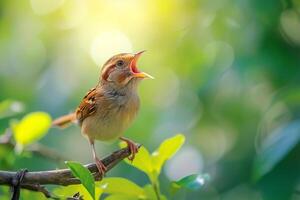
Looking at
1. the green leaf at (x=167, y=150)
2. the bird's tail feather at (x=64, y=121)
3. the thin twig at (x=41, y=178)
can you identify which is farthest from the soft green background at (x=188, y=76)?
the thin twig at (x=41, y=178)

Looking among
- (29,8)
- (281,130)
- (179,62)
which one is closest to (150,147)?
(179,62)

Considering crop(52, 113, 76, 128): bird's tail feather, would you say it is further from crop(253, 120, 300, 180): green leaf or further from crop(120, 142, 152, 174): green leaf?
crop(120, 142, 152, 174): green leaf

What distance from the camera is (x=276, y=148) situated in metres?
2.39

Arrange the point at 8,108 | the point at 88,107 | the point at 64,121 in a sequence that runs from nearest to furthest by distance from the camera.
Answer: the point at 8,108, the point at 88,107, the point at 64,121

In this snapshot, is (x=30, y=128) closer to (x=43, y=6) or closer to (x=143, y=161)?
(x=143, y=161)

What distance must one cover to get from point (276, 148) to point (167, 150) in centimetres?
92

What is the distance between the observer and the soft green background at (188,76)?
3.15m

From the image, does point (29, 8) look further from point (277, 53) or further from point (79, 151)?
point (277, 53)

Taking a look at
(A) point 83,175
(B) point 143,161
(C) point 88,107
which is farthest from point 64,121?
(A) point 83,175

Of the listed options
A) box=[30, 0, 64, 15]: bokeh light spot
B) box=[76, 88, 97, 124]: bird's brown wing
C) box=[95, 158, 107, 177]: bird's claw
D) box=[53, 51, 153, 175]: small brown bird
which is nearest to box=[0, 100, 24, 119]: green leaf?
box=[53, 51, 153, 175]: small brown bird

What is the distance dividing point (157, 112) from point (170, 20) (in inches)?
32.4

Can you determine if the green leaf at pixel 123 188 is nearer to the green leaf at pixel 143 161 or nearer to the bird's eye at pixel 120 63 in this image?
the green leaf at pixel 143 161

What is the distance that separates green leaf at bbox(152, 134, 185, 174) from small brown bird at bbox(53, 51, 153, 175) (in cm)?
72

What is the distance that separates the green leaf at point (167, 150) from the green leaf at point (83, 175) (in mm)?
278
